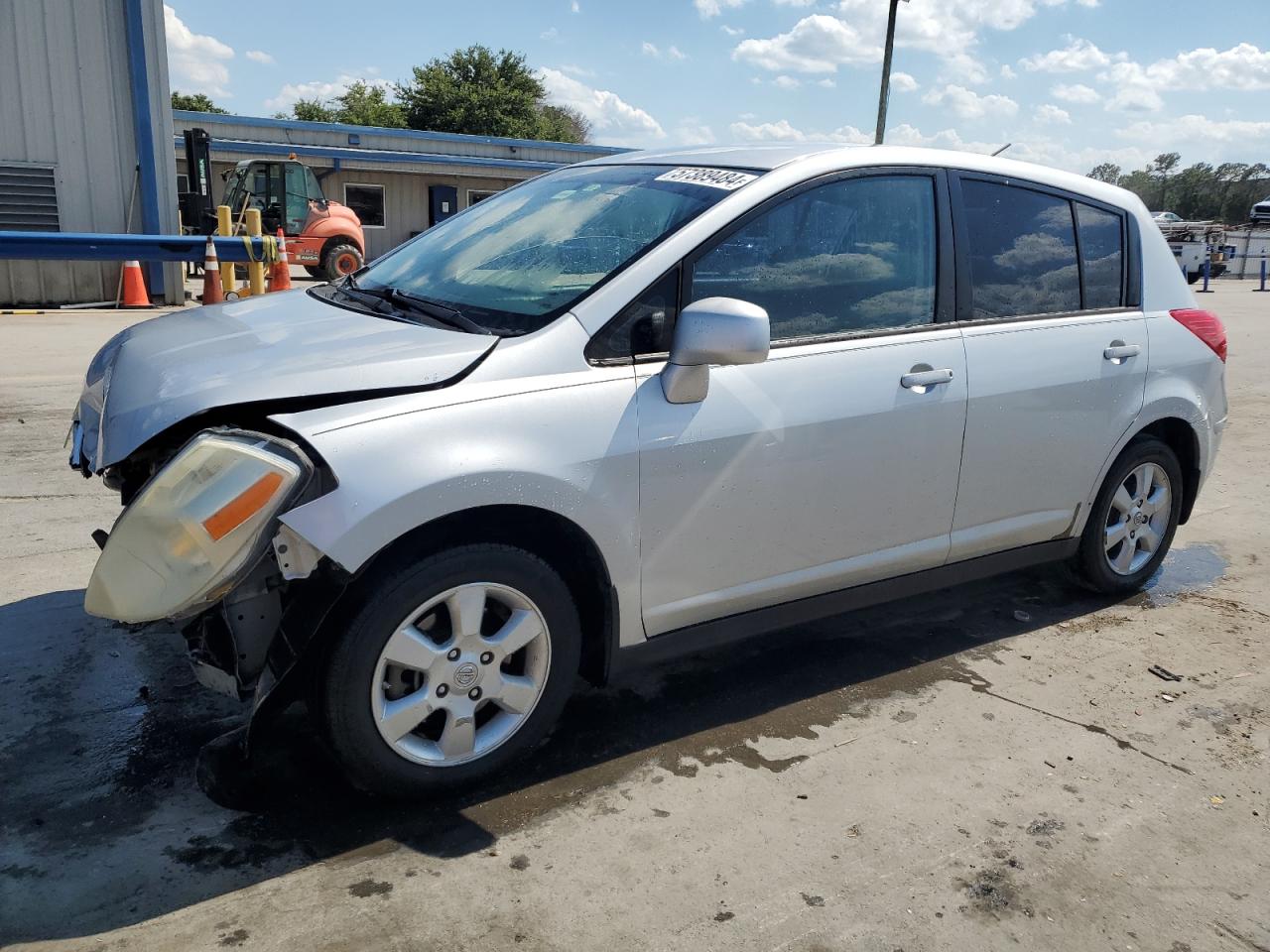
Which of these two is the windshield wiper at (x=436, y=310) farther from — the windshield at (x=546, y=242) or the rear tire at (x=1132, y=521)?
the rear tire at (x=1132, y=521)

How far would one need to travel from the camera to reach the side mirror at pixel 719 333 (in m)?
2.85

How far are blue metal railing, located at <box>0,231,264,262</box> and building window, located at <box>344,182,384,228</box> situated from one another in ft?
65.5

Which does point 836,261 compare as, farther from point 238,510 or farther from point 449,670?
point 238,510

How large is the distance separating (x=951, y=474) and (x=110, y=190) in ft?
47.4

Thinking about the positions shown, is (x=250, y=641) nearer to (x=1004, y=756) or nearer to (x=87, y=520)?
(x=1004, y=756)

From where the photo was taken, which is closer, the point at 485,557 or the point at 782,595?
the point at 485,557

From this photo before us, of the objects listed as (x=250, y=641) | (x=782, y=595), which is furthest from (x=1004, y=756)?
(x=250, y=641)

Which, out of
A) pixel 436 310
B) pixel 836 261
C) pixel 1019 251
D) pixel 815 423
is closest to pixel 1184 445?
pixel 1019 251

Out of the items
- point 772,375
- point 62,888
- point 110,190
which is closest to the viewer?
point 62,888

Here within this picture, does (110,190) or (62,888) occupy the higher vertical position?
(110,190)

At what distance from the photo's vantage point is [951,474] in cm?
368

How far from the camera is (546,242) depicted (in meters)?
3.46

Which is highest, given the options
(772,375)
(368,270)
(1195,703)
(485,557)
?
(368,270)

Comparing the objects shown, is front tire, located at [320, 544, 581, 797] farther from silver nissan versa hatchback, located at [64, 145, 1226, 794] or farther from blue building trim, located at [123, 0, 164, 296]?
blue building trim, located at [123, 0, 164, 296]
